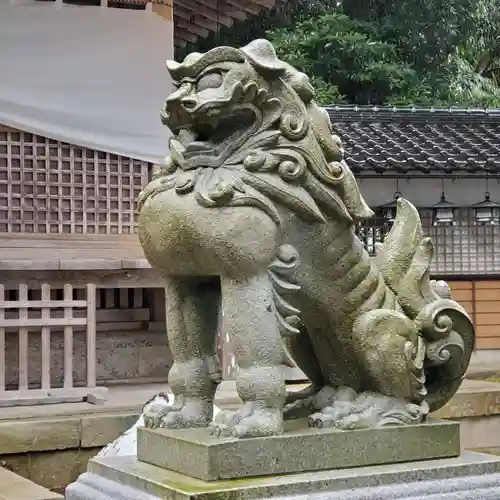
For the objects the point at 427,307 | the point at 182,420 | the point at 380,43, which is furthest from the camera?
the point at 380,43

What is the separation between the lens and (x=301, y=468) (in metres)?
2.93

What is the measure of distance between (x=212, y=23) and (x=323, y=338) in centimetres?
898

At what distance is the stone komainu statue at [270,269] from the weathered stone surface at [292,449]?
0.06 m

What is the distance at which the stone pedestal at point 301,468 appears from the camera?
278 cm

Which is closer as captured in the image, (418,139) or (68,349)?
(68,349)

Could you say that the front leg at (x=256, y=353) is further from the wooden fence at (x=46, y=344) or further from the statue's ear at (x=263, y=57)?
the wooden fence at (x=46, y=344)

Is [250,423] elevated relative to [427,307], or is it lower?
lower

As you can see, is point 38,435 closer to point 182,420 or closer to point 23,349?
point 23,349

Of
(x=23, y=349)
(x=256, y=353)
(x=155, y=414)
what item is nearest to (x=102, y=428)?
(x=23, y=349)

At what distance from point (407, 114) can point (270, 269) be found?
10348 millimetres

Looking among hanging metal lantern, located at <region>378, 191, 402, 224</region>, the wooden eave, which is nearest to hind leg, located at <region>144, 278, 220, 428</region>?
the wooden eave

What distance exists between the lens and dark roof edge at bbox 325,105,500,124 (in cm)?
1273

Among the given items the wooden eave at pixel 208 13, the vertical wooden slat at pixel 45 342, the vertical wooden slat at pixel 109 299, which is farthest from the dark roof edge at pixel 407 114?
the vertical wooden slat at pixel 45 342

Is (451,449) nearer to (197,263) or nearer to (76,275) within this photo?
(197,263)
